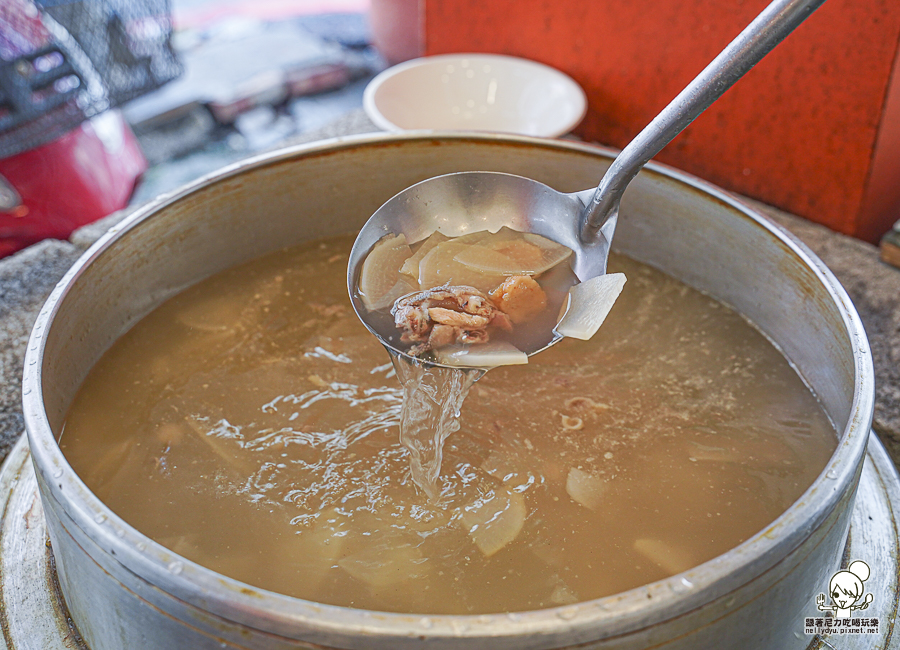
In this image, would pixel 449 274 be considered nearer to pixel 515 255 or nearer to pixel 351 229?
pixel 515 255

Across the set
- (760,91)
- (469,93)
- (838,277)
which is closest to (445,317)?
(838,277)

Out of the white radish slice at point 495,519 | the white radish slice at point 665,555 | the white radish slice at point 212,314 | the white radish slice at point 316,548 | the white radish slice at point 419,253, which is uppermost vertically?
the white radish slice at point 419,253

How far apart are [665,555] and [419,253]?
2.03 ft

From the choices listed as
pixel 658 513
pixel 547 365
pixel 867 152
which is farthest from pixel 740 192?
pixel 658 513

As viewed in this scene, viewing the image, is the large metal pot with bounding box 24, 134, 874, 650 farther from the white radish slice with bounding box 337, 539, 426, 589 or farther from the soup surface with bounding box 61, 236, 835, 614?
the white radish slice with bounding box 337, 539, 426, 589

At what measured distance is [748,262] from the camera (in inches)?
55.1

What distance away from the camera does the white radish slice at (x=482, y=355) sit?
108 centimetres

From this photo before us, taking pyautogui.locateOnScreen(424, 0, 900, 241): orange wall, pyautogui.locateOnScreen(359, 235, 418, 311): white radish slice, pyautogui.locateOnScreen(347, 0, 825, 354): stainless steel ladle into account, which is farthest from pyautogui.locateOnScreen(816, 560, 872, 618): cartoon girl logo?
pyautogui.locateOnScreen(424, 0, 900, 241): orange wall

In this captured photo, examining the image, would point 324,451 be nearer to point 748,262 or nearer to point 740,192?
point 748,262

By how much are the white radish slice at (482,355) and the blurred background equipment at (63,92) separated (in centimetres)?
221

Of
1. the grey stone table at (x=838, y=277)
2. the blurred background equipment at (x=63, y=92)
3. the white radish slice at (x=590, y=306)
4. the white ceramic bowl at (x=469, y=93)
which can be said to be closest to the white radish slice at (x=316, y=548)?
the white radish slice at (x=590, y=306)

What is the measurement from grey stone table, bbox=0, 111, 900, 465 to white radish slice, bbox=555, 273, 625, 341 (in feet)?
2.03

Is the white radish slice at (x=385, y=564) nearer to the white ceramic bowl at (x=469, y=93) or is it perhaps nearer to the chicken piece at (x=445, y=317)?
the chicken piece at (x=445, y=317)

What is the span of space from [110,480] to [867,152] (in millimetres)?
1641
